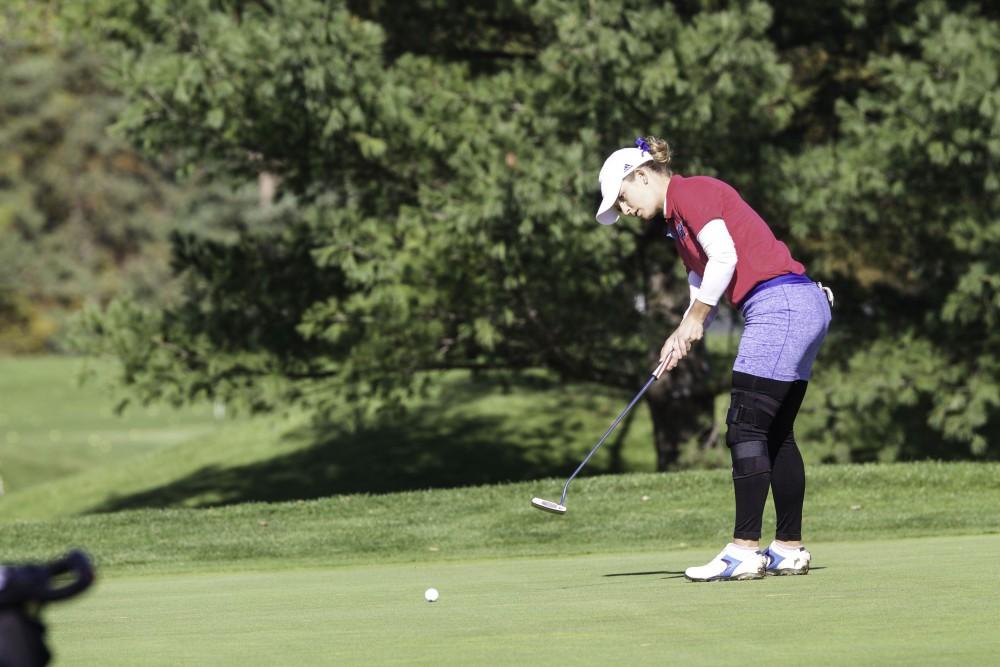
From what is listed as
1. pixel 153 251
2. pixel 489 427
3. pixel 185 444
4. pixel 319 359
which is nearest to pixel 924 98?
pixel 319 359

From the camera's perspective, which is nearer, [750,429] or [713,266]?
[713,266]

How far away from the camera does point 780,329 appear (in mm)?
6398

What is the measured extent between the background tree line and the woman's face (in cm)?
614

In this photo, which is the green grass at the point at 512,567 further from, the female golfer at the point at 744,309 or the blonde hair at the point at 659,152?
the blonde hair at the point at 659,152

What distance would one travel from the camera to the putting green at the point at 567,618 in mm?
4125

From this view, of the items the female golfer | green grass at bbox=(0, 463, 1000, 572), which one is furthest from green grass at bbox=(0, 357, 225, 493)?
the female golfer

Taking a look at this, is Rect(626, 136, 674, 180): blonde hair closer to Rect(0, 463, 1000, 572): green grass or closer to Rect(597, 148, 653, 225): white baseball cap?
Rect(597, 148, 653, 225): white baseball cap

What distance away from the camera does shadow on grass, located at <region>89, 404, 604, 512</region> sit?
2122 centimetres

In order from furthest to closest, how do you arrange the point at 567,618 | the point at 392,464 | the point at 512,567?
1. the point at 392,464
2. the point at 512,567
3. the point at 567,618

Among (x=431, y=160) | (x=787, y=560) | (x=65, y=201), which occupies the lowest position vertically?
(x=65, y=201)

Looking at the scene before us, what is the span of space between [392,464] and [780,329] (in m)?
16.2

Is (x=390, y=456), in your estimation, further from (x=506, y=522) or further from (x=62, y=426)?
(x=62, y=426)

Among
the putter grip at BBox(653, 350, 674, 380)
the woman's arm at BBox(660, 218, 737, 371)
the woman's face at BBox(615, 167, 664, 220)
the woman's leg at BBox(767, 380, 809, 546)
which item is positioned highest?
the woman's face at BBox(615, 167, 664, 220)

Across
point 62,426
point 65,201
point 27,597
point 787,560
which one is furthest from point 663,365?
point 65,201
